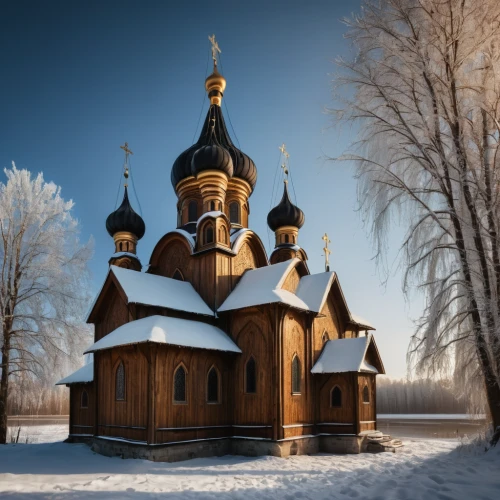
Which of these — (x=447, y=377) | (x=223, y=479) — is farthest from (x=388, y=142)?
(x=223, y=479)

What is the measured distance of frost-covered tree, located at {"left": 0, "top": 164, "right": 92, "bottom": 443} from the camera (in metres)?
16.1

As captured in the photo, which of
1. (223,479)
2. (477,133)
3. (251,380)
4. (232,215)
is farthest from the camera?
(232,215)

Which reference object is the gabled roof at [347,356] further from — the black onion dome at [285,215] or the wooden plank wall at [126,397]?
the black onion dome at [285,215]

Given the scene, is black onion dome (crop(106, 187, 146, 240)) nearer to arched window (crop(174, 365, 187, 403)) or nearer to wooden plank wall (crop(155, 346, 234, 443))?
wooden plank wall (crop(155, 346, 234, 443))

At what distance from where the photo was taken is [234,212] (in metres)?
19.9

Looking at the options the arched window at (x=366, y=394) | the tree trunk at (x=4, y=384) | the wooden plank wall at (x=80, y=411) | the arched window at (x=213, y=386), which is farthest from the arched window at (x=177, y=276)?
the arched window at (x=366, y=394)

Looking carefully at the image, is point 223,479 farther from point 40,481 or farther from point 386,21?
point 386,21

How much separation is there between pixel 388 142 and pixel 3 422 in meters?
15.0

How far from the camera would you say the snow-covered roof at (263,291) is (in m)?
14.1

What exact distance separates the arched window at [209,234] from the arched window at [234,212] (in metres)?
3.58

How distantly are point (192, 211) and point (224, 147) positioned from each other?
126 inches

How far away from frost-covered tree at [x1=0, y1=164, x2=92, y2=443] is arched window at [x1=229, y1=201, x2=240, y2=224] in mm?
6479

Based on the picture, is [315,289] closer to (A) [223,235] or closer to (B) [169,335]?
(A) [223,235]

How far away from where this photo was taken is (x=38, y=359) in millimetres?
16359
